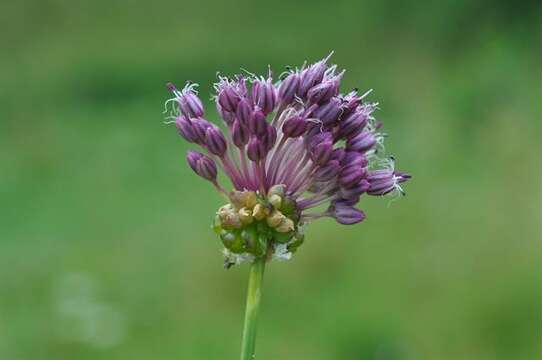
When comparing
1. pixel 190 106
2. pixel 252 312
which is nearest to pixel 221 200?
pixel 190 106

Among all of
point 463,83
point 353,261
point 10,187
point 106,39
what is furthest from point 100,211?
point 106,39

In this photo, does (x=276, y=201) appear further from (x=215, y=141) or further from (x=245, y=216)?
(x=215, y=141)

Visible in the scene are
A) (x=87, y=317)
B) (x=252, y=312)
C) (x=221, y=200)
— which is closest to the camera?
(x=252, y=312)

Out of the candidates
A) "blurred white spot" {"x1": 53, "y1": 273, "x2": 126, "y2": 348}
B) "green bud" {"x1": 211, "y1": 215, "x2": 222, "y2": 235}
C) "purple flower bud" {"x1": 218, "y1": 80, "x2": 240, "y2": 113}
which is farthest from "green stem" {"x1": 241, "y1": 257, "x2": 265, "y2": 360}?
"blurred white spot" {"x1": 53, "y1": 273, "x2": 126, "y2": 348}

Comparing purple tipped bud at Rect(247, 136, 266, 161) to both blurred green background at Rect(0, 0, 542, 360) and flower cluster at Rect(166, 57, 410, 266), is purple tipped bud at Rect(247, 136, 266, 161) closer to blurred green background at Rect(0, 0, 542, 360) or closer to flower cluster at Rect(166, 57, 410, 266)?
flower cluster at Rect(166, 57, 410, 266)

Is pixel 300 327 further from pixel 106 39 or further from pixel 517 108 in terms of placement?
pixel 106 39

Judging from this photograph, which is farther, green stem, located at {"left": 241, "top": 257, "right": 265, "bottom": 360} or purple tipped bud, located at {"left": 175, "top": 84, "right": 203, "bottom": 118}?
purple tipped bud, located at {"left": 175, "top": 84, "right": 203, "bottom": 118}
